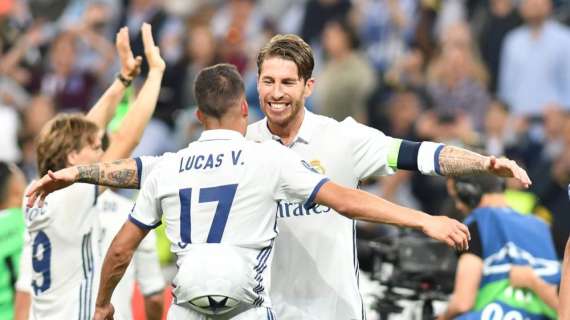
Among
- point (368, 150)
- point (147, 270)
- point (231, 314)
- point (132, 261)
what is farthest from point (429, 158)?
→ point (147, 270)

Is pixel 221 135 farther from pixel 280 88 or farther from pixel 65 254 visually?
pixel 65 254

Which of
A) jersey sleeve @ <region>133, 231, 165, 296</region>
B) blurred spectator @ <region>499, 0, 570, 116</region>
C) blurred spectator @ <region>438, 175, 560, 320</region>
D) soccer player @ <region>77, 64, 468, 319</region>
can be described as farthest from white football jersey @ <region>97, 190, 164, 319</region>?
blurred spectator @ <region>499, 0, 570, 116</region>

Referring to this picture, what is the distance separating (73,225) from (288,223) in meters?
1.17

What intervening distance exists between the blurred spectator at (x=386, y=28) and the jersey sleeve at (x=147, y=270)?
21.3 ft

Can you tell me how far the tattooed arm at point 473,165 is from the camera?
4914mm

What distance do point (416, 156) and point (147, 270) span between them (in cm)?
269

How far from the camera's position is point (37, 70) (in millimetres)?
15211

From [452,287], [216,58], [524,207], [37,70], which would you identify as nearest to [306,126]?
[452,287]

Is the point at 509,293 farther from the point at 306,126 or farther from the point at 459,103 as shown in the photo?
the point at 459,103

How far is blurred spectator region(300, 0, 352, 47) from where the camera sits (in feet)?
45.5

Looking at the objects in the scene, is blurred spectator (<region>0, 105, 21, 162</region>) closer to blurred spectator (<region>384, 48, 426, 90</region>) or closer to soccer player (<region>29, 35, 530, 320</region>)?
blurred spectator (<region>384, 48, 426, 90</region>)

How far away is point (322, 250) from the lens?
18.3 ft

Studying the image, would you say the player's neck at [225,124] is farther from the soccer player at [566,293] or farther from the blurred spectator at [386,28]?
the blurred spectator at [386,28]

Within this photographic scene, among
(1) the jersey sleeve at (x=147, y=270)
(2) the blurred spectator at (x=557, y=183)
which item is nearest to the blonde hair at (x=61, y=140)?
(1) the jersey sleeve at (x=147, y=270)
